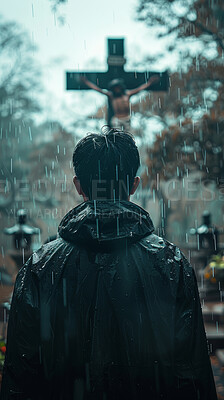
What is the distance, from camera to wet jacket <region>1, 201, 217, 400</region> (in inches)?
58.1

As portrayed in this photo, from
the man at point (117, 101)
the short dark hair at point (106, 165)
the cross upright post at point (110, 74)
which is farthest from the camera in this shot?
the cross upright post at point (110, 74)

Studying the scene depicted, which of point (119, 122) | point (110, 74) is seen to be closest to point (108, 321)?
point (119, 122)

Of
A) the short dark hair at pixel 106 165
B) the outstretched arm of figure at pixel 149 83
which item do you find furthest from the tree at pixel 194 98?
the short dark hair at pixel 106 165

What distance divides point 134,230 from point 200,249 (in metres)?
10.8

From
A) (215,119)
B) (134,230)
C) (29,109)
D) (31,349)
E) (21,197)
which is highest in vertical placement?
(29,109)

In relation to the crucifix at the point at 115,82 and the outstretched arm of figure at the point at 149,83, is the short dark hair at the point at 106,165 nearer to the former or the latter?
the crucifix at the point at 115,82

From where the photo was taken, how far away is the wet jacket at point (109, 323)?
1.48 metres

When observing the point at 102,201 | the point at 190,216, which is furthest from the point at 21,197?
the point at 102,201

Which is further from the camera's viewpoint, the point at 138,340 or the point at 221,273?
the point at 221,273

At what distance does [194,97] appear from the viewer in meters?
→ 13.7

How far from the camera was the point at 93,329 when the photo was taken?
A: 1494 millimetres

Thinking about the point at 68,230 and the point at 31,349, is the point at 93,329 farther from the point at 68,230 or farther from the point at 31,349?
the point at 68,230

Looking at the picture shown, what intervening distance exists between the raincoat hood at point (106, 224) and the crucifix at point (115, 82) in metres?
5.48

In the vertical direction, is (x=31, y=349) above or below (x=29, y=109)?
below
